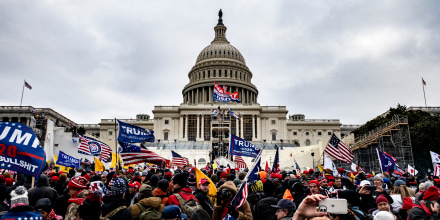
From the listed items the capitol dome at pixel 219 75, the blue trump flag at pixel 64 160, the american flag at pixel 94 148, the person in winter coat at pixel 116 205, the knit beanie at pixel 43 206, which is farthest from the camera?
the capitol dome at pixel 219 75

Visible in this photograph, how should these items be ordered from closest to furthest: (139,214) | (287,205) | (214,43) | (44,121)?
1. (287,205)
2. (139,214)
3. (44,121)
4. (214,43)

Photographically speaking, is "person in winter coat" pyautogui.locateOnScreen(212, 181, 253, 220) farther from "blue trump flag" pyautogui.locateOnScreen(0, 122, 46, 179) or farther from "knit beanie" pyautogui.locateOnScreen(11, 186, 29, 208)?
"blue trump flag" pyautogui.locateOnScreen(0, 122, 46, 179)

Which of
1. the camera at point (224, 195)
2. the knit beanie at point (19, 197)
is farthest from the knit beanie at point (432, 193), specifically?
the knit beanie at point (19, 197)

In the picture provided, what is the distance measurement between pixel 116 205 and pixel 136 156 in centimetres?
749

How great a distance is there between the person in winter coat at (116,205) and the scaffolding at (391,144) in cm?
3615

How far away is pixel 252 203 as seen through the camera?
6.52m

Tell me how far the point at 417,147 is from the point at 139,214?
41768 millimetres

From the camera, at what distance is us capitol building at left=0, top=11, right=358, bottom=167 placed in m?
64.6

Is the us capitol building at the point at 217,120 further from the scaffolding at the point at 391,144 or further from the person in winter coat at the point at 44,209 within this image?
the person in winter coat at the point at 44,209

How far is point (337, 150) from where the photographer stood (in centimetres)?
1596

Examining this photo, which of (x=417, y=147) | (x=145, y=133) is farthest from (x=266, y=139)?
(x=145, y=133)

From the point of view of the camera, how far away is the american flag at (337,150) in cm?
1562

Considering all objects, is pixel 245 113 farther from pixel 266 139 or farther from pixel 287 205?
pixel 287 205

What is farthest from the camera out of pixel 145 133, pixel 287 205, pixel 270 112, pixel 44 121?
pixel 270 112
